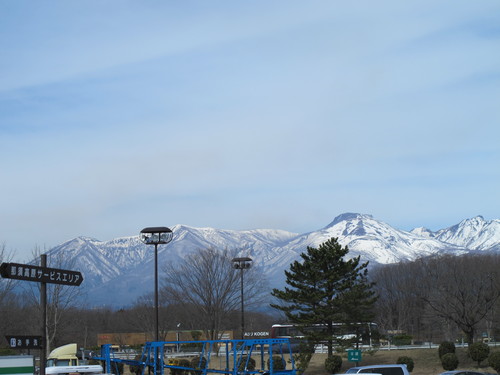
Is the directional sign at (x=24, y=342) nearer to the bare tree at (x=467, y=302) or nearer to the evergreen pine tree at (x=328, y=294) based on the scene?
the evergreen pine tree at (x=328, y=294)

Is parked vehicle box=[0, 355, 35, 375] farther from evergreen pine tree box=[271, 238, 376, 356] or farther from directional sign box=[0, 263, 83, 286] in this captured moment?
evergreen pine tree box=[271, 238, 376, 356]

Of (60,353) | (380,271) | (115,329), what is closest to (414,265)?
(380,271)

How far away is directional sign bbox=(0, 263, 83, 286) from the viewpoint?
671 inches

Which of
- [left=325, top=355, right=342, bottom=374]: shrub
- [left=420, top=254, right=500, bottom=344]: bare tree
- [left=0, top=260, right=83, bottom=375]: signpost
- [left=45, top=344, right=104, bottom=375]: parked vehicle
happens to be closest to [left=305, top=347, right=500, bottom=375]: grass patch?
[left=325, top=355, right=342, bottom=374]: shrub

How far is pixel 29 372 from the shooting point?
17.8 m

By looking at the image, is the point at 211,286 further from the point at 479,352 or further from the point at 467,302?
the point at 479,352

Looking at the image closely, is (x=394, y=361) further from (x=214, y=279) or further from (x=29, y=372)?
(x=29, y=372)

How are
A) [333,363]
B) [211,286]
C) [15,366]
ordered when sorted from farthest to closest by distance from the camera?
1. [211,286]
2. [333,363]
3. [15,366]

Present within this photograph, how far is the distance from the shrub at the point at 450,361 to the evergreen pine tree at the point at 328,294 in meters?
6.44

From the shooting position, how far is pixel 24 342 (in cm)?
1744

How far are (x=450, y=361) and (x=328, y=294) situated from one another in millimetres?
8950

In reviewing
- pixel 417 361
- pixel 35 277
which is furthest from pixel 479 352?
pixel 35 277

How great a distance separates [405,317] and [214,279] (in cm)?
4056

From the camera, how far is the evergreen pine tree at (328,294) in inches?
1825
